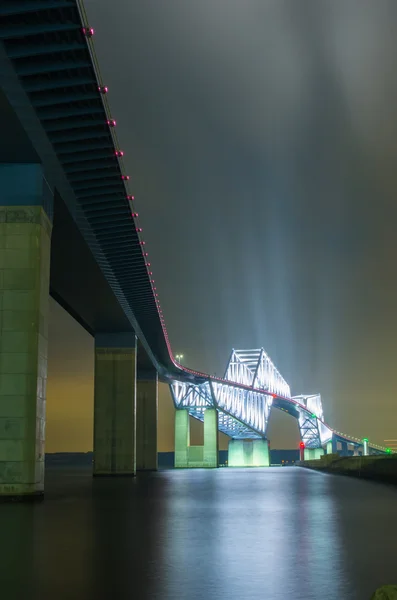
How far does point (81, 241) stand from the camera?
40.4 meters

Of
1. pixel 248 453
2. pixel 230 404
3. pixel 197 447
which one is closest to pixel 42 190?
pixel 197 447

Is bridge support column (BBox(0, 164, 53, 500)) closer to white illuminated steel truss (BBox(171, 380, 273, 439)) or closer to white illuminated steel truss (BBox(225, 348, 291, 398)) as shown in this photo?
white illuminated steel truss (BBox(171, 380, 273, 439))

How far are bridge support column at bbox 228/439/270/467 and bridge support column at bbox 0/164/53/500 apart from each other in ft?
468

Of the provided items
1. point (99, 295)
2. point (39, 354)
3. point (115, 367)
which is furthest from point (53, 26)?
point (115, 367)

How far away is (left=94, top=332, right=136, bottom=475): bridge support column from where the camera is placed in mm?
70000

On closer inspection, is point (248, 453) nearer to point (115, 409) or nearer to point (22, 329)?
point (115, 409)

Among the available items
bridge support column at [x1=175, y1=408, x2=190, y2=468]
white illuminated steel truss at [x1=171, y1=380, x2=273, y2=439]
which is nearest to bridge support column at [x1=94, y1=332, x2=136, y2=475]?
white illuminated steel truss at [x1=171, y1=380, x2=273, y2=439]

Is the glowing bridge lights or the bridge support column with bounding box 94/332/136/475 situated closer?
the glowing bridge lights

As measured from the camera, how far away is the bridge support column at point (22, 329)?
89.2 feet

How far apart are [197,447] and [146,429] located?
35369 millimetres

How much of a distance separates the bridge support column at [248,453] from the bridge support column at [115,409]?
99.4 meters

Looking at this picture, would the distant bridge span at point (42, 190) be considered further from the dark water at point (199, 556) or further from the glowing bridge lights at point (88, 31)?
the dark water at point (199, 556)

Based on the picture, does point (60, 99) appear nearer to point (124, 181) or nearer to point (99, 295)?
point (124, 181)

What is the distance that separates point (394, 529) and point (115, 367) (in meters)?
56.9
